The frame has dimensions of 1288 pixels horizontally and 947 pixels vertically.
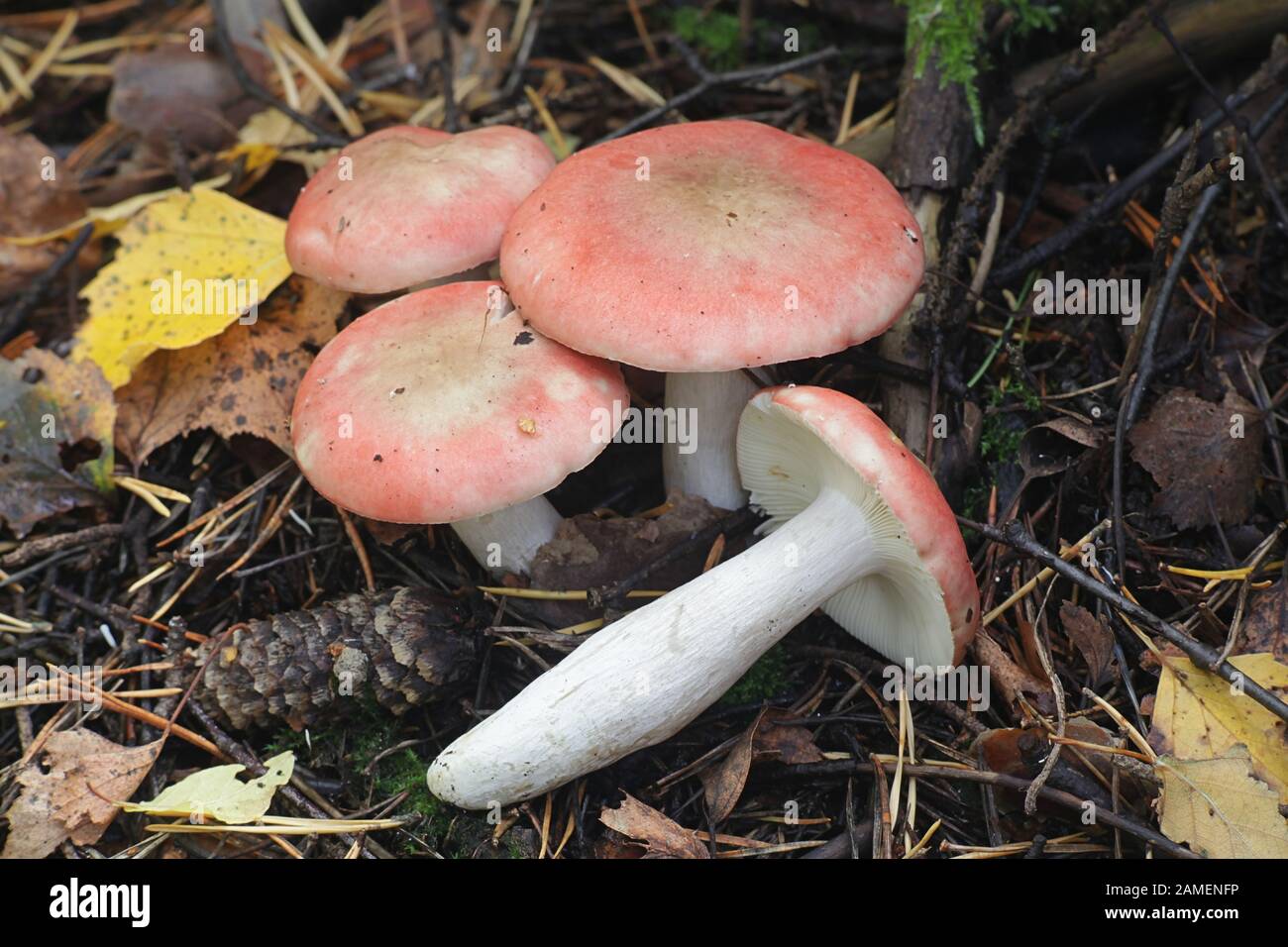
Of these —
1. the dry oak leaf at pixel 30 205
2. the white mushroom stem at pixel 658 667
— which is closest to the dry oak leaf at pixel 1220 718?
the white mushroom stem at pixel 658 667

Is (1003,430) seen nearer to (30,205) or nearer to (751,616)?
(751,616)

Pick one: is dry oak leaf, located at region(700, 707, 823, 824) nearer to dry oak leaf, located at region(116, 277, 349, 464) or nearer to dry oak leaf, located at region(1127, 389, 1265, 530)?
dry oak leaf, located at region(1127, 389, 1265, 530)

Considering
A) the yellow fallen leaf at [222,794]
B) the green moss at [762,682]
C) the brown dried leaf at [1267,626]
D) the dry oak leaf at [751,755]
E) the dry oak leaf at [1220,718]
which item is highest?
the brown dried leaf at [1267,626]

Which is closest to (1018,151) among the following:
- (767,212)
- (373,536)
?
(767,212)

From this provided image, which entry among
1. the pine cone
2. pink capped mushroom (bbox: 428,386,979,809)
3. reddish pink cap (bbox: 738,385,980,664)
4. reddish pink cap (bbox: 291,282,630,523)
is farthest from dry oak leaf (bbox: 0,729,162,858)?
reddish pink cap (bbox: 738,385,980,664)

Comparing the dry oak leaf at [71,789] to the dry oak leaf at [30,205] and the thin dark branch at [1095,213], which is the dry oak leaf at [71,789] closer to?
the dry oak leaf at [30,205]
